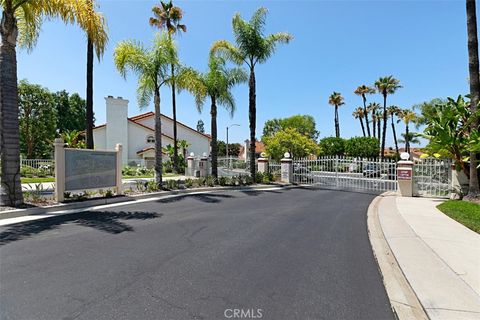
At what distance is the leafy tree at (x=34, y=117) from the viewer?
3541 centimetres

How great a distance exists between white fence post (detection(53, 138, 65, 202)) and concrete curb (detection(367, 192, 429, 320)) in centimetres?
964

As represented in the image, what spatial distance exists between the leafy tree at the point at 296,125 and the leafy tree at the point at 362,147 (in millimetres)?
19583

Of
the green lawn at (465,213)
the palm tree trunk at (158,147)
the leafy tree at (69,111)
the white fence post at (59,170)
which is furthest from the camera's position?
the leafy tree at (69,111)

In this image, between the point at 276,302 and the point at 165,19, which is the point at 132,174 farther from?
the point at 276,302

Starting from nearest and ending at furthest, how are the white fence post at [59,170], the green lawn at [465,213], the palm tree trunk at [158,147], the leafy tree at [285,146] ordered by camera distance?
the green lawn at [465,213] < the white fence post at [59,170] < the palm tree trunk at [158,147] < the leafy tree at [285,146]

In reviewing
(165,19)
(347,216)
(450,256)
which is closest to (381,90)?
(165,19)

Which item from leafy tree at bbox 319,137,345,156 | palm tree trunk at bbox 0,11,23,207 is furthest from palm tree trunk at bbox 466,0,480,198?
leafy tree at bbox 319,137,345,156

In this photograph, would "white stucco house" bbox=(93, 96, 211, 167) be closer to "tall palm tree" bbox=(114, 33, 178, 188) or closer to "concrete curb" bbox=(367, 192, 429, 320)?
"tall palm tree" bbox=(114, 33, 178, 188)

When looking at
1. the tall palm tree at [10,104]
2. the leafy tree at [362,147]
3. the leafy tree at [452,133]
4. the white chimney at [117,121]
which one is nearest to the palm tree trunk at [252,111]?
the leafy tree at [452,133]

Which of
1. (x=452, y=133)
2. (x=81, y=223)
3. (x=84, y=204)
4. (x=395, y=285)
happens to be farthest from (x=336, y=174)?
(x=395, y=285)

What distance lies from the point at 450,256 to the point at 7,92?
11952 mm

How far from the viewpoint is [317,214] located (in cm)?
988

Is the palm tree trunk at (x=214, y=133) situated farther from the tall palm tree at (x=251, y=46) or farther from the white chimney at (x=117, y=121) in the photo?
the white chimney at (x=117, y=121)

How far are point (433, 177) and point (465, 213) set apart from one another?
6.10 meters
